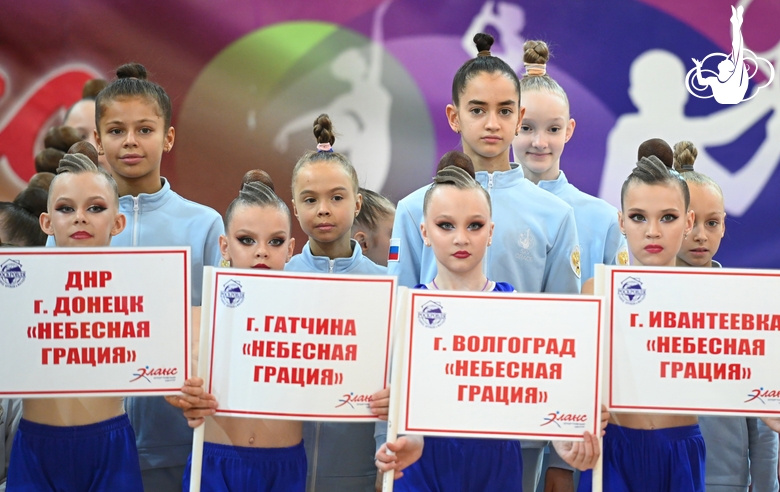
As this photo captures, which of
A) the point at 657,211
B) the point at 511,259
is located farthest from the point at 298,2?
the point at 657,211

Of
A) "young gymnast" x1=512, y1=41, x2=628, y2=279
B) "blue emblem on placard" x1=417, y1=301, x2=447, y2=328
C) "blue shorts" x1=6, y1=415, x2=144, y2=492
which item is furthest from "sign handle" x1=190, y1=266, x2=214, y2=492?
"young gymnast" x1=512, y1=41, x2=628, y2=279

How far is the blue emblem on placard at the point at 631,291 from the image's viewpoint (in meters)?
2.72

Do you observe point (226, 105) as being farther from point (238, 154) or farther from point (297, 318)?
point (297, 318)

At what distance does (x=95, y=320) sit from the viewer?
108 inches

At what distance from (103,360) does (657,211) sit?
2027 millimetres

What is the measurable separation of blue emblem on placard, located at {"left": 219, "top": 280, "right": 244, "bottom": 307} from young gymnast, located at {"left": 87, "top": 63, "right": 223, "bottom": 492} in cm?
78

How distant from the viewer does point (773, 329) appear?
2.72 meters

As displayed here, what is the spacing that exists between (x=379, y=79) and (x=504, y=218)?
1.52 metres

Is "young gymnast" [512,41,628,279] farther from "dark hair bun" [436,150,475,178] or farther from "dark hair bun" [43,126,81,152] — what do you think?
"dark hair bun" [43,126,81,152]

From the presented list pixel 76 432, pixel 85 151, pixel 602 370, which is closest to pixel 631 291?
pixel 602 370

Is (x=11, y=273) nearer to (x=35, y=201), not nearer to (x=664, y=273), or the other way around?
(x=35, y=201)

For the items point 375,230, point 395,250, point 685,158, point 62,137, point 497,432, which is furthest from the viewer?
point 62,137

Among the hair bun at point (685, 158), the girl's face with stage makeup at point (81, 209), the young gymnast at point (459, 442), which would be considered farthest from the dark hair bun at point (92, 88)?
the hair bun at point (685, 158)

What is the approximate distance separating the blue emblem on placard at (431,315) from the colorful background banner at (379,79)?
2020mm
